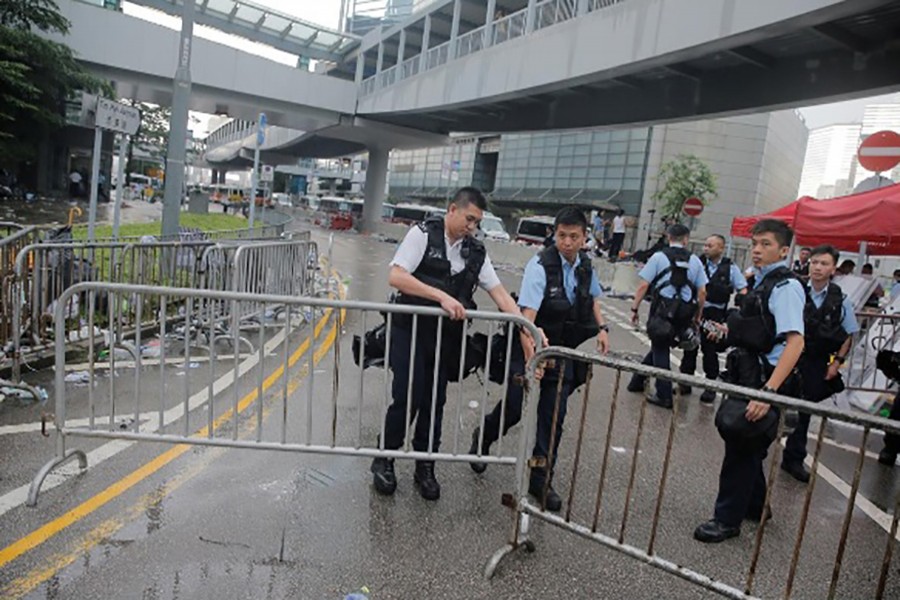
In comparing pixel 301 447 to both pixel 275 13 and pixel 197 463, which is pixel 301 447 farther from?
pixel 275 13

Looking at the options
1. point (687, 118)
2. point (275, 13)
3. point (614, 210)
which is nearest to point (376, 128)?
point (275, 13)

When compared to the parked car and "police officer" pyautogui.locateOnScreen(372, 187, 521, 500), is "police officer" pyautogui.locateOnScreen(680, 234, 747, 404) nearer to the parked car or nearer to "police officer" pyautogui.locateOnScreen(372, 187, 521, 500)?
"police officer" pyautogui.locateOnScreen(372, 187, 521, 500)

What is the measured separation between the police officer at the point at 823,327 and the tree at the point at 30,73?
89.8 ft

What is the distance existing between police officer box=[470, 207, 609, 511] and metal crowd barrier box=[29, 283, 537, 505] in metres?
0.20

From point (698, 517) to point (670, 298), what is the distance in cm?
279

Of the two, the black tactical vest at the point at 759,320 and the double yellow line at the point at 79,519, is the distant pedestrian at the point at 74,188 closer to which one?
the double yellow line at the point at 79,519

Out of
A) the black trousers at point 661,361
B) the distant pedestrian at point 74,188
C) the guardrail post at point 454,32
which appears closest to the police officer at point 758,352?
the black trousers at point 661,361

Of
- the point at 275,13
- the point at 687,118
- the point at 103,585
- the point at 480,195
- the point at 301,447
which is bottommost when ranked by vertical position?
the point at 103,585

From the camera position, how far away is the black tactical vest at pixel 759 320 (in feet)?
11.9

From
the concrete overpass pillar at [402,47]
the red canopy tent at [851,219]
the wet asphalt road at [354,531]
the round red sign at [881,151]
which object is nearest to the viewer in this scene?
the wet asphalt road at [354,531]

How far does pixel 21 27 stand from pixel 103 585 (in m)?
30.1

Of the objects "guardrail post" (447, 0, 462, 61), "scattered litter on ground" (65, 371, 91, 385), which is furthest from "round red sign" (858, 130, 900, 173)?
"guardrail post" (447, 0, 462, 61)

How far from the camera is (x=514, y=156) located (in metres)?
59.8

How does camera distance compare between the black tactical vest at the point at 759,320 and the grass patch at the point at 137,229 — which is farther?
the grass patch at the point at 137,229
